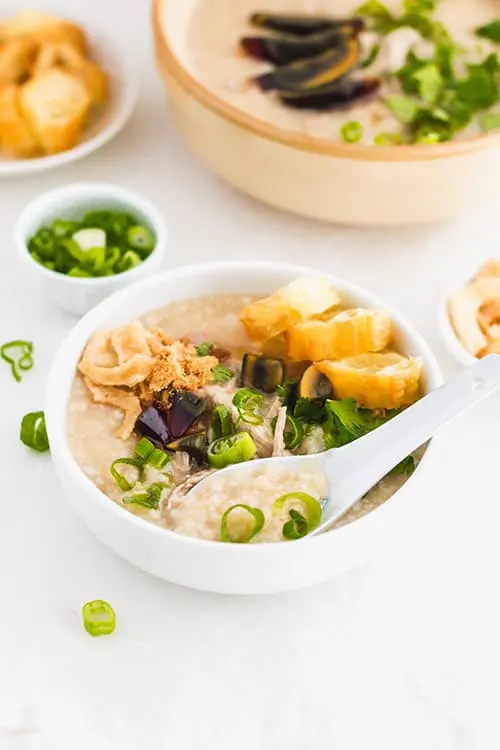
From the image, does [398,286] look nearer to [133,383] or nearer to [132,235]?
[132,235]

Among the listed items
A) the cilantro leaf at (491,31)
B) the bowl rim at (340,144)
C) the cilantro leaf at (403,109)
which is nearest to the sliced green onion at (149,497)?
the bowl rim at (340,144)

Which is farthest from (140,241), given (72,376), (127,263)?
(72,376)

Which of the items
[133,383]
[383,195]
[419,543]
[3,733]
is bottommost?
[3,733]

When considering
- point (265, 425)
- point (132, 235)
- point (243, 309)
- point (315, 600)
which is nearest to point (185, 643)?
point (315, 600)

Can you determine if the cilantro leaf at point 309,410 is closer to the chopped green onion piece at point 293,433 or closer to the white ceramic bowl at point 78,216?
the chopped green onion piece at point 293,433

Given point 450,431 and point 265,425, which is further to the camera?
point 450,431
